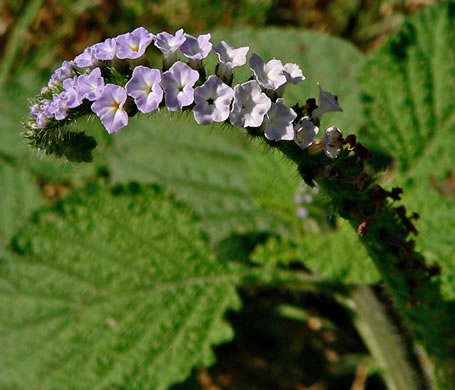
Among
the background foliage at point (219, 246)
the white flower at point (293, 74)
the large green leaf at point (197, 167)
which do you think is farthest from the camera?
the large green leaf at point (197, 167)

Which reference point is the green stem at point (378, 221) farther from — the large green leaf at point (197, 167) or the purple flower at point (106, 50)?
the large green leaf at point (197, 167)

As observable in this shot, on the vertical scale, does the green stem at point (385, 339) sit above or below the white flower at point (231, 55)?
below

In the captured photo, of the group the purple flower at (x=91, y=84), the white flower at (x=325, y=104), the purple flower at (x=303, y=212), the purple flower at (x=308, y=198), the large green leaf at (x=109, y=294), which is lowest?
the large green leaf at (x=109, y=294)

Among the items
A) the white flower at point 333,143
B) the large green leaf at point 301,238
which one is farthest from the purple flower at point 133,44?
the large green leaf at point 301,238

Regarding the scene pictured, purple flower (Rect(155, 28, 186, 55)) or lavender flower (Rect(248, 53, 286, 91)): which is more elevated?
lavender flower (Rect(248, 53, 286, 91))

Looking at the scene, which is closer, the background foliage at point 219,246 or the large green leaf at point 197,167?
the background foliage at point 219,246

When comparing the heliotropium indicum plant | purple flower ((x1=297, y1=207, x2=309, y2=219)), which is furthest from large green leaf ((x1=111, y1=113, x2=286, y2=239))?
the heliotropium indicum plant

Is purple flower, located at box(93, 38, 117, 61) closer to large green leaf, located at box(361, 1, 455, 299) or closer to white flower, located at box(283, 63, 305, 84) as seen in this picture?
white flower, located at box(283, 63, 305, 84)

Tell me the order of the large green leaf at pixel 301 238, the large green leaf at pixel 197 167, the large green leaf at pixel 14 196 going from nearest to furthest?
1. the large green leaf at pixel 301 238
2. the large green leaf at pixel 197 167
3. the large green leaf at pixel 14 196
